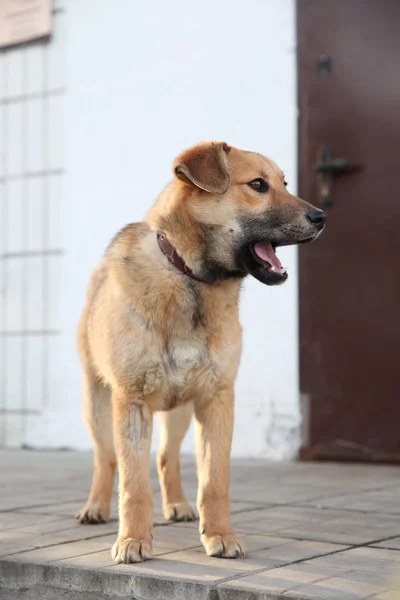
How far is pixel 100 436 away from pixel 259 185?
1.40 m

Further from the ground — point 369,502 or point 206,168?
point 206,168

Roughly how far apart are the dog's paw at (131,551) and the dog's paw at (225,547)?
0.66 feet

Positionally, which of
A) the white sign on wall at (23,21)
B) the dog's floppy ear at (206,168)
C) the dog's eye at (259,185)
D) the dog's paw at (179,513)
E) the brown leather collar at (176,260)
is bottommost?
the dog's paw at (179,513)

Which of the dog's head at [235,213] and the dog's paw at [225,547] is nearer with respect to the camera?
the dog's paw at [225,547]

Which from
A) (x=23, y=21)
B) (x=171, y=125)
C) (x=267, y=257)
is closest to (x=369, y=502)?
(x=267, y=257)

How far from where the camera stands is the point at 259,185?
3498 mm

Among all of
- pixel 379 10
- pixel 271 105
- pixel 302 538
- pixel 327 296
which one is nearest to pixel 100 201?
pixel 271 105

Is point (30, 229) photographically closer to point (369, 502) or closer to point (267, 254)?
point (369, 502)

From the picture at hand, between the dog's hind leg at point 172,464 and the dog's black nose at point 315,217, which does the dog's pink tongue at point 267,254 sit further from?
the dog's hind leg at point 172,464

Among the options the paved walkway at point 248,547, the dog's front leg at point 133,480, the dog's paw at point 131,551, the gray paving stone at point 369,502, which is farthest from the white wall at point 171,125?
the dog's paw at point 131,551

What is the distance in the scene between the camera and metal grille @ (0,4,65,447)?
7.68 metres

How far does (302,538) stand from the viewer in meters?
3.66

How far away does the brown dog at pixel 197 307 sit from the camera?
135 inches

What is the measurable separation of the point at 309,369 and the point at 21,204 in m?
2.83
